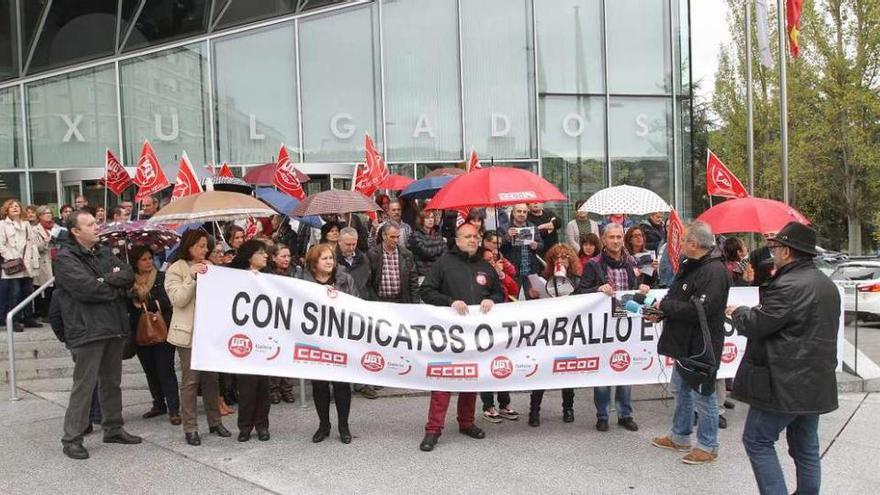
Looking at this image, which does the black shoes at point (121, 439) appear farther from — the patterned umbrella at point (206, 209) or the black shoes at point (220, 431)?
the patterned umbrella at point (206, 209)

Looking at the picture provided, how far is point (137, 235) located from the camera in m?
7.16

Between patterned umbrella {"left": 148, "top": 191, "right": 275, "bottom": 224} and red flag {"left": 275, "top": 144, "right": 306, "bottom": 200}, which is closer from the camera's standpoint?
patterned umbrella {"left": 148, "top": 191, "right": 275, "bottom": 224}

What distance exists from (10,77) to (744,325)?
54.3 ft

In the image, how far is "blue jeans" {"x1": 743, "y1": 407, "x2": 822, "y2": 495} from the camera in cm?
453

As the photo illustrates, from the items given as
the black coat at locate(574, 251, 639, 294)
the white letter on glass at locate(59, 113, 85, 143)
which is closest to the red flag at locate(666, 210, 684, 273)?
the black coat at locate(574, 251, 639, 294)

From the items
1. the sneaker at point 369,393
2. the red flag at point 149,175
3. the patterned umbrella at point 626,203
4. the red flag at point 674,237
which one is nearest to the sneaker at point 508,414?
the sneaker at point 369,393

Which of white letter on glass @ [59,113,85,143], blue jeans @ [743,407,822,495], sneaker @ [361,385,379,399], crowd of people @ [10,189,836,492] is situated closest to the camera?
blue jeans @ [743,407,822,495]

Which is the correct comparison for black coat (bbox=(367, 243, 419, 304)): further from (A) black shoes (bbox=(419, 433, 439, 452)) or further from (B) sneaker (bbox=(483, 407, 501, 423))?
(A) black shoes (bbox=(419, 433, 439, 452))

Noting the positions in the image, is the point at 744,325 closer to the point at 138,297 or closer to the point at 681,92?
the point at 138,297

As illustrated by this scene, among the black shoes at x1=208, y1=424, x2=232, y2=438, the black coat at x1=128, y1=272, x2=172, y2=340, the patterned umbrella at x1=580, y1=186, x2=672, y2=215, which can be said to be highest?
the patterned umbrella at x1=580, y1=186, x2=672, y2=215

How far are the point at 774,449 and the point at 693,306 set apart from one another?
1271 mm

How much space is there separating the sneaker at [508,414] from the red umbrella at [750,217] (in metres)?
2.62

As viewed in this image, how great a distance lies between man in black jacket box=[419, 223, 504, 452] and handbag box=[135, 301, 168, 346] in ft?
7.86

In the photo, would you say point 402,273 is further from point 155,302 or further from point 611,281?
point 155,302
